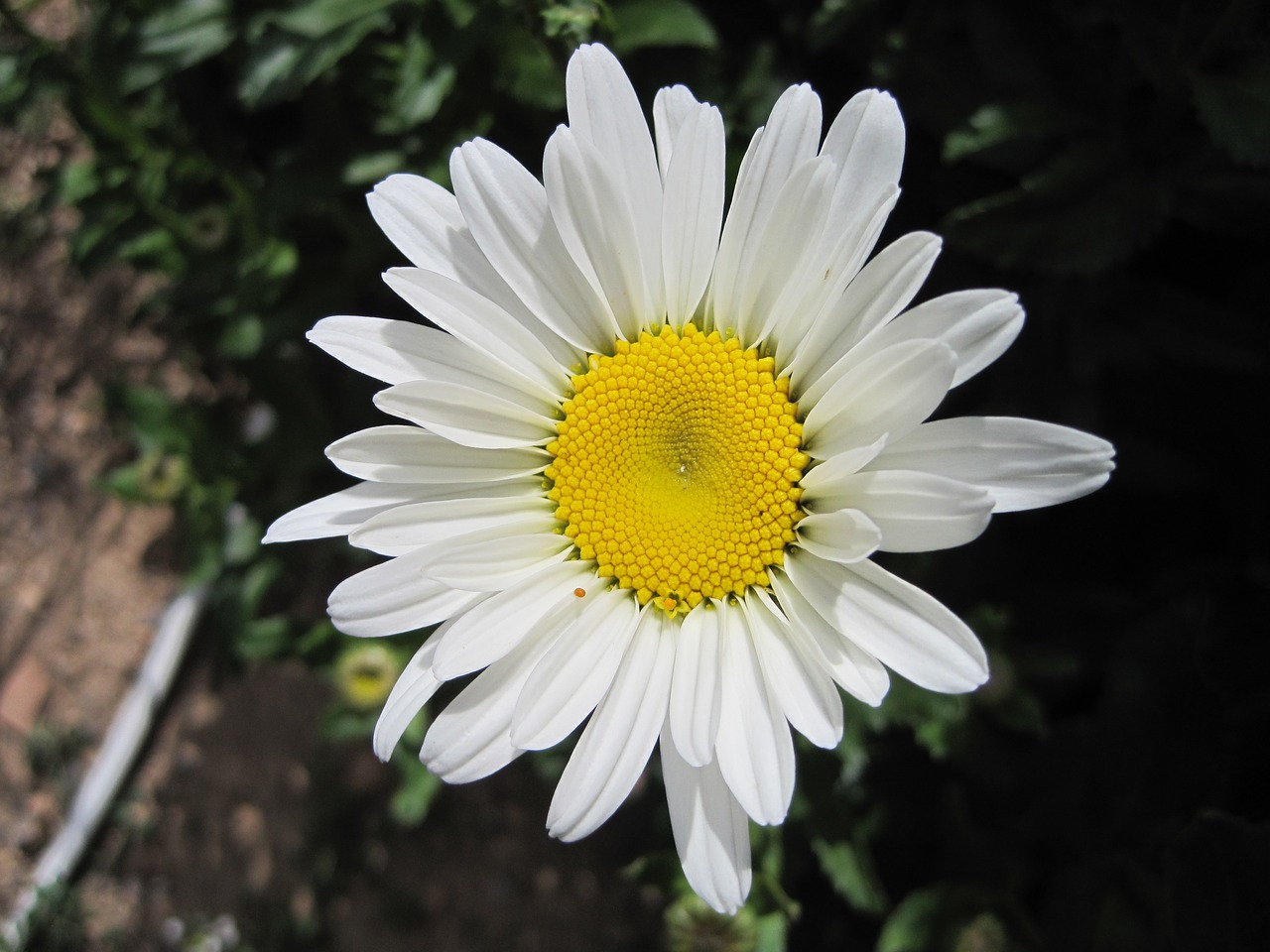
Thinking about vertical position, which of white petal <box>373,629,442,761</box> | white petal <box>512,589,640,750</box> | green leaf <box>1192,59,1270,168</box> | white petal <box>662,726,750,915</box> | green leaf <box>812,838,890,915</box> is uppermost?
green leaf <box>1192,59,1270,168</box>

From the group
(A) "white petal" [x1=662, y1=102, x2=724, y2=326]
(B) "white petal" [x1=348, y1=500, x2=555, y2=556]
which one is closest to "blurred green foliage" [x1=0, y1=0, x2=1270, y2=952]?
(A) "white petal" [x1=662, y1=102, x2=724, y2=326]

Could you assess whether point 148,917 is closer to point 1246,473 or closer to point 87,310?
point 87,310

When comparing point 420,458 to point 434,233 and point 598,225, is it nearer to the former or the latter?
point 434,233

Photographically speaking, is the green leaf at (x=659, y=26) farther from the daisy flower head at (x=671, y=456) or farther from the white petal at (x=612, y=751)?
the white petal at (x=612, y=751)

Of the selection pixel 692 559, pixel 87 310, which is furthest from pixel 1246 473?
pixel 87 310

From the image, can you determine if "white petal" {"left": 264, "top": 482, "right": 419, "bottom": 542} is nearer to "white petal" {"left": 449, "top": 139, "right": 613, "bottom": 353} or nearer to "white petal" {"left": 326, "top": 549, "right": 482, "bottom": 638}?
"white petal" {"left": 326, "top": 549, "right": 482, "bottom": 638}
